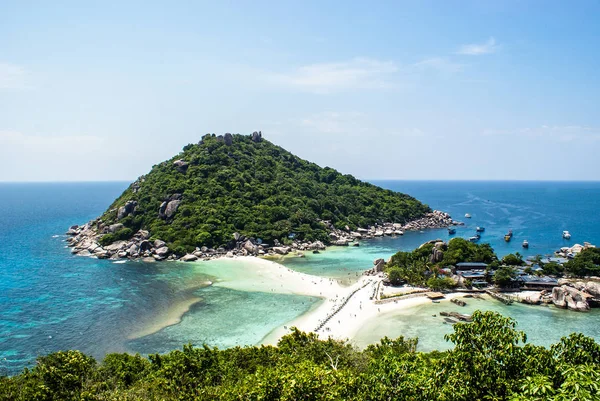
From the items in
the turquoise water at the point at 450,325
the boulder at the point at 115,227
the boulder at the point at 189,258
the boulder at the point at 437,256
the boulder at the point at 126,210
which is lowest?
the turquoise water at the point at 450,325

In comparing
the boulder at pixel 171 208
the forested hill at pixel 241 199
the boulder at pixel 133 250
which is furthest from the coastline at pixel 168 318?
the boulder at pixel 171 208

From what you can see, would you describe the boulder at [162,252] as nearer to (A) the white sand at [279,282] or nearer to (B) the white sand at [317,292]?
(B) the white sand at [317,292]

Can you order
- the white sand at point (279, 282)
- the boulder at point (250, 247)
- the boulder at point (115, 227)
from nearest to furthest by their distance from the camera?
1. the white sand at point (279, 282)
2. the boulder at point (250, 247)
3. the boulder at point (115, 227)

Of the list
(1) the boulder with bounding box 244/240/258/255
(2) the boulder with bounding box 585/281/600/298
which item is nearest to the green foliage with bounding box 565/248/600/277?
(2) the boulder with bounding box 585/281/600/298

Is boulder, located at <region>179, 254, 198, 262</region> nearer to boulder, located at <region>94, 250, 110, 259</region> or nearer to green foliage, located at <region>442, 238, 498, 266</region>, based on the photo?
boulder, located at <region>94, 250, 110, 259</region>

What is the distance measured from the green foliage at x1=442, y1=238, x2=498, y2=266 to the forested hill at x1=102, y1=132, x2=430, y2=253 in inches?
1253

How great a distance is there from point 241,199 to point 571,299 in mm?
68038

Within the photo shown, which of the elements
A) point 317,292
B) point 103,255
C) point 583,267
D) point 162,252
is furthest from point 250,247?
point 583,267

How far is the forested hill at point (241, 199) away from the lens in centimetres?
7825

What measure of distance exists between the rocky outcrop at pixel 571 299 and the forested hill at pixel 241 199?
4850cm

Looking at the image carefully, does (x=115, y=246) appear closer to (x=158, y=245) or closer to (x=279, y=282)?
(x=158, y=245)

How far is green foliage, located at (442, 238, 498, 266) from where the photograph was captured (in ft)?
189

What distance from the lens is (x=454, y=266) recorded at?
5638 cm

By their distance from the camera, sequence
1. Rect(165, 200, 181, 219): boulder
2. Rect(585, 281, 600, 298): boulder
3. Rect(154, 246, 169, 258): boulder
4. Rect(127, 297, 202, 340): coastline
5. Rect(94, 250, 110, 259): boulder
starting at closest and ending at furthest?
1. Rect(127, 297, 202, 340): coastline
2. Rect(585, 281, 600, 298): boulder
3. Rect(154, 246, 169, 258): boulder
4. Rect(94, 250, 110, 259): boulder
5. Rect(165, 200, 181, 219): boulder
